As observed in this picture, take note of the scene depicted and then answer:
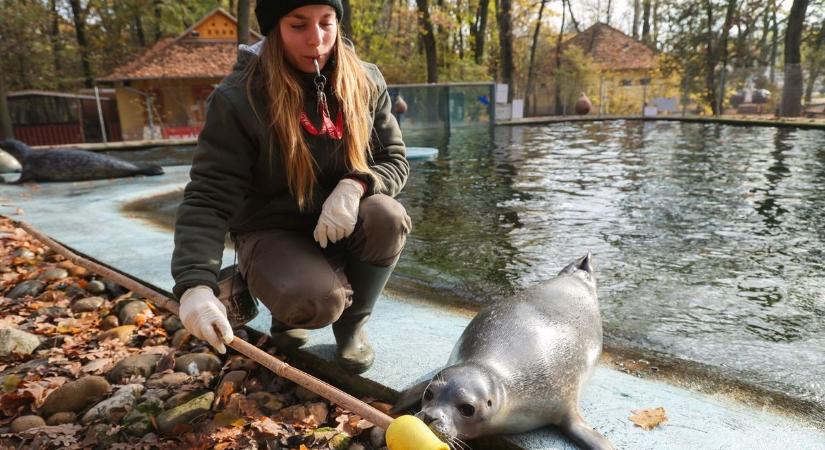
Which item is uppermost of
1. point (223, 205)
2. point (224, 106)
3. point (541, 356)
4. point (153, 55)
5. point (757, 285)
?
point (153, 55)

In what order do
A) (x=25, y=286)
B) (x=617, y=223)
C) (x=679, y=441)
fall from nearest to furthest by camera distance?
(x=679, y=441), (x=25, y=286), (x=617, y=223)

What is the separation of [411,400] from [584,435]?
0.60 m

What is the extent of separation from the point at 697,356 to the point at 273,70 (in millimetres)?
2297

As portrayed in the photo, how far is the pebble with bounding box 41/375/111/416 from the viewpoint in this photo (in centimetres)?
229

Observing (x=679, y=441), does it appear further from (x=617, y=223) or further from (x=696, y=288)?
(x=617, y=223)

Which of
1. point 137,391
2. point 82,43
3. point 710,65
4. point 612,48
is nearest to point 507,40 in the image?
point 710,65

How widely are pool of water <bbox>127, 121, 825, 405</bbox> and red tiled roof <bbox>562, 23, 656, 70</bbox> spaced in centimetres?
3027

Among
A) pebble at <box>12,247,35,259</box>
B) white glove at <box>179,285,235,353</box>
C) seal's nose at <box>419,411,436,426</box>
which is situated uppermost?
white glove at <box>179,285,235,353</box>

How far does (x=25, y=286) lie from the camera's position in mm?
3594

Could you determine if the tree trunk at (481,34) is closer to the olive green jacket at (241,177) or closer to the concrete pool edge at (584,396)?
the concrete pool edge at (584,396)

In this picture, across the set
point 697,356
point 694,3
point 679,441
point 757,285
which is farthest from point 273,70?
point 694,3

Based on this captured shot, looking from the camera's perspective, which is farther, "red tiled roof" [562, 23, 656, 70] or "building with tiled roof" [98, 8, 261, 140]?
"red tiled roof" [562, 23, 656, 70]

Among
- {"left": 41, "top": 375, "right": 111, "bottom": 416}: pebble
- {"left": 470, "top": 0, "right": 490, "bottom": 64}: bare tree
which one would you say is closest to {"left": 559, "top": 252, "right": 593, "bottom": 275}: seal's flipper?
{"left": 41, "top": 375, "right": 111, "bottom": 416}: pebble

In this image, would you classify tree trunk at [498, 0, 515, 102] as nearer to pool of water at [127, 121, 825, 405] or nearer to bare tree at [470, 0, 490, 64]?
bare tree at [470, 0, 490, 64]
